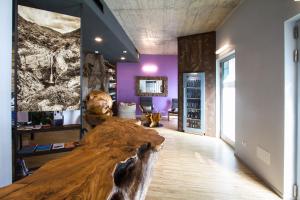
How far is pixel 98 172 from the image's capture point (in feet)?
2.92

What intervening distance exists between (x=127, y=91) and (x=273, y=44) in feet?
23.9

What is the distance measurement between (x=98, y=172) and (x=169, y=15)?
4.04m

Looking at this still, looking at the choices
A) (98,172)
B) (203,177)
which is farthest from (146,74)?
(98,172)

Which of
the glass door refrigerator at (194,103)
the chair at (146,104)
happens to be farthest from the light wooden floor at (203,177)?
the chair at (146,104)

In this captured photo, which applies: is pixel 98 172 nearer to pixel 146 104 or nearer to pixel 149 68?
pixel 146 104

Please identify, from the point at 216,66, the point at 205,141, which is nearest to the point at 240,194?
the point at 205,141

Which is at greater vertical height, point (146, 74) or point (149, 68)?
point (149, 68)

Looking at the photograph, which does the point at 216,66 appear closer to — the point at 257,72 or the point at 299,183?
the point at 257,72

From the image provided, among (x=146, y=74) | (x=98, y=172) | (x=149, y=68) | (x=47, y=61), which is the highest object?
(x=149, y=68)

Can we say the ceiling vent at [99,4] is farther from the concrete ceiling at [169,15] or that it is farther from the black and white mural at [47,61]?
the black and white mural at [47,61]

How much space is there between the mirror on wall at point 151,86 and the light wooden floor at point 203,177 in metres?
5.07

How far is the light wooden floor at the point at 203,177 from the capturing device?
236 centimetres

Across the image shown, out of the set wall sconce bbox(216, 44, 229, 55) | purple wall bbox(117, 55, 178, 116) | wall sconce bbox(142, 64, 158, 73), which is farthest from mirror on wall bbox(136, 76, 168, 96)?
wall sconce bbox(216, 44, 229, 55)

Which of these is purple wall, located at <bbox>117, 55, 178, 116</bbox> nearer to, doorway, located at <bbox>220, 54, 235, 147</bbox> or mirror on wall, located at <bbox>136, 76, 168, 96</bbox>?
mirror on wall, located at <bbox>136, 76, 168, 96</bbox>
